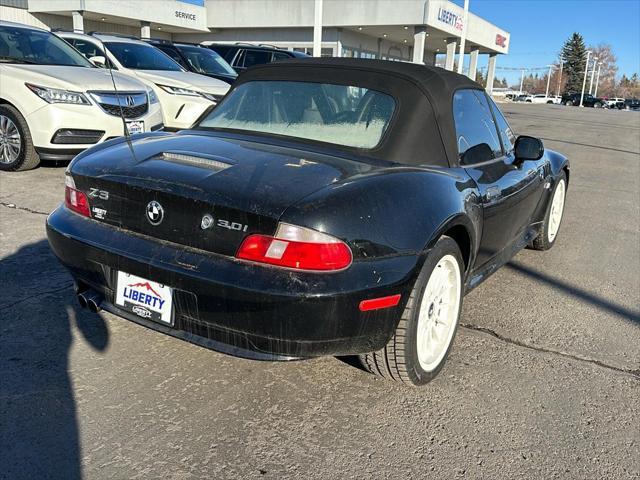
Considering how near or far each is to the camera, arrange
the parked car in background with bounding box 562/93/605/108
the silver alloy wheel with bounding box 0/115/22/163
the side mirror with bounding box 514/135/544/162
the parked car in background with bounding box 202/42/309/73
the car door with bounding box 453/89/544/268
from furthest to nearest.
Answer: the parked car in background with bounding box 562/93/605/108 < the parked car in background with bounding box 202/42/309/73 < the silver alloy wheel with bounding box 0/115/22/163 < the side mirror with bounding box 514/135/544/162 < the car door with bounding box 453/89/544/268

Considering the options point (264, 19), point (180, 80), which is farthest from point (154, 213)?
point (264, 19)

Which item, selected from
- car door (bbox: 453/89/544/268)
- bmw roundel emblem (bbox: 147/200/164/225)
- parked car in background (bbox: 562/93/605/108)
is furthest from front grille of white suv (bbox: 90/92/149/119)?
parked car in background (bbox: 562/93/605/108)

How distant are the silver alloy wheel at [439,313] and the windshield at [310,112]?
30.2 inches

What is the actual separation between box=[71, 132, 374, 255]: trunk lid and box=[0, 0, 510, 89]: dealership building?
29.5 meters

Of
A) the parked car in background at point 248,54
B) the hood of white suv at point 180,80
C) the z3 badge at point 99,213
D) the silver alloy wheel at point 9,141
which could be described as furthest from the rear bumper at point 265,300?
the parked car in background at point 248,54

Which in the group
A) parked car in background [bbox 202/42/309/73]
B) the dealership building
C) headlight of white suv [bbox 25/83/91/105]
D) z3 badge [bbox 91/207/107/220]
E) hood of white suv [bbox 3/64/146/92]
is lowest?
z3 badge [bbox 91/207/107/220]

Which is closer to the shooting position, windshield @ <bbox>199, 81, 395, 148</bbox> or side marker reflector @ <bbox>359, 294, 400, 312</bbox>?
side marker reflector @ <bbox>359, 294, 400, 312</bbox>

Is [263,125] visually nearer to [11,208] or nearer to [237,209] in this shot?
[237,209]

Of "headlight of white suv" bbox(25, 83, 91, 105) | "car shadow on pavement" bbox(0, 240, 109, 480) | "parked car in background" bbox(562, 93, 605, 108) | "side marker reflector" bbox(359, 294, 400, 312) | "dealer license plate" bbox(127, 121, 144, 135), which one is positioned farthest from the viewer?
"parked car in background" bbox(562, 93, 605, 108)

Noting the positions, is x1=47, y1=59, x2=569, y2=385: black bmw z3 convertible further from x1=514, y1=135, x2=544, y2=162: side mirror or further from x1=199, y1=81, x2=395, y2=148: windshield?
x1=514, y1=135, x2=544, y2=162: side mirror

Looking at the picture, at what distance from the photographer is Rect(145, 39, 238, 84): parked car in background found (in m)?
11.1

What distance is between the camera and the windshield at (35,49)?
7086 millimetres

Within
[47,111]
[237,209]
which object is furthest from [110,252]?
[47,111]

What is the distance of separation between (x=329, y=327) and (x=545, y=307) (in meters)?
2.32
